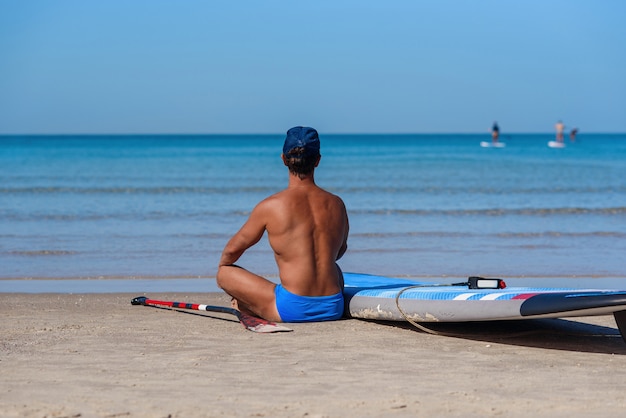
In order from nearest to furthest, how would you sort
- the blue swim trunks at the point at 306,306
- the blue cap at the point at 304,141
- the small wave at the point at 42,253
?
the blue cap at the point at 304,141 < the blue swim trunks at the point at 306,306 < the small wave at the point at 42,253

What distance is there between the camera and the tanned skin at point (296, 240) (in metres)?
5.64

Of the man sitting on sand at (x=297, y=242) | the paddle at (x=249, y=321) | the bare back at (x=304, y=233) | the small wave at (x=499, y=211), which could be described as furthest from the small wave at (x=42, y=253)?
the small wave at (x=499, y=211)

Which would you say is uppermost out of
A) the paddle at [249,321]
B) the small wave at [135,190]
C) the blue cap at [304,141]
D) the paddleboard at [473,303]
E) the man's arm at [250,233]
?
the blue cap at [304,141]

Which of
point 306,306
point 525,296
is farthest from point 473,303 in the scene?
point 306,306

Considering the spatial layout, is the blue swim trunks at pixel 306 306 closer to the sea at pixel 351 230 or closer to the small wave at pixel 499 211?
the sea at pixel 351 230

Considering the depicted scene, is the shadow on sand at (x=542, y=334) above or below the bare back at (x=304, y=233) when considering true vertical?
below

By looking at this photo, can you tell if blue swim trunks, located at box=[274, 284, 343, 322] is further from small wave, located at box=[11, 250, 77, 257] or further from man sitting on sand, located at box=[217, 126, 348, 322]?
small wave, located at box=[11, 250, 77, 257]

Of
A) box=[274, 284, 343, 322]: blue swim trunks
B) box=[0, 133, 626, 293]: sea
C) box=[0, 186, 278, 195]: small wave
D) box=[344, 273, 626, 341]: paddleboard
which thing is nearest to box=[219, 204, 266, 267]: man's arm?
box=[274, 284, 343, 322]: blue swim trunks

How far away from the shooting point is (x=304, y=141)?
18.4 feet

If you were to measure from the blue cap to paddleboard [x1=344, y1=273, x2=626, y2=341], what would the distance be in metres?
1.06

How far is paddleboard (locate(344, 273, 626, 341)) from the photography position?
4.87 meters

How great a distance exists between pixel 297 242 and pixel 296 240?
0.05 feet

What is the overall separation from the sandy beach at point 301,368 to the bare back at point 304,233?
1.14 ft

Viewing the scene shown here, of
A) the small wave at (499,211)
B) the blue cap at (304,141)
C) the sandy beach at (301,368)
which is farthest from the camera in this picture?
the small wave at (499,211)
